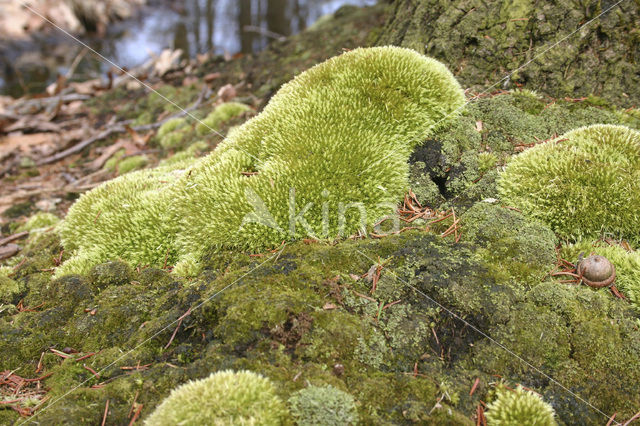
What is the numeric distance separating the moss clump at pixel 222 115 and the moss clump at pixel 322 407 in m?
5.26

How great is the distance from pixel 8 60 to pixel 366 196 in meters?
18.8

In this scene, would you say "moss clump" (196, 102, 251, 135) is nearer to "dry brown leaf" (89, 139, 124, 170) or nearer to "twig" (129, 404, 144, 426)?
"dry brown leaf" (89, 139, 124, 170)

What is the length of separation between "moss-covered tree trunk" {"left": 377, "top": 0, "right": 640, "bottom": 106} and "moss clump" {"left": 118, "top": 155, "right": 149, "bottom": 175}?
4.57 metres

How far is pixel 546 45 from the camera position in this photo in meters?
4.35

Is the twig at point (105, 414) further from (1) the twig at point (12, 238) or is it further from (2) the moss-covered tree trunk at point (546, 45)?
(2) the moss-covered tree trunk at point (546, 45)

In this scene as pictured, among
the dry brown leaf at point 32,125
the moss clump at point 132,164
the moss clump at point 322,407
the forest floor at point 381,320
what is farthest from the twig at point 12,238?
the moss clump at point 322,407

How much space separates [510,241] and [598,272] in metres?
0.57

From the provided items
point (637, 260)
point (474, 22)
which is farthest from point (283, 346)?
point (474, 22)

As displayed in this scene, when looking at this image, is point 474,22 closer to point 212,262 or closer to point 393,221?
point 393,221

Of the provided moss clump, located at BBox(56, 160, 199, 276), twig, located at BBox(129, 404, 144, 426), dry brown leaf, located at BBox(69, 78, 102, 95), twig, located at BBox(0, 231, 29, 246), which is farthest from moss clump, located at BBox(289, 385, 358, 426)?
dry brown leaf, located at BBox(69, 78, 102, 95)

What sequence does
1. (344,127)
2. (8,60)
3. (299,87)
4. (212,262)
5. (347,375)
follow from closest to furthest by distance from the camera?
(347,375), (212,262), (344,127), (299,87), (8,60)

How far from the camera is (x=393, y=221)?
10.8 feet

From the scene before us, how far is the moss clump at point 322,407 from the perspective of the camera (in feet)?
6.53

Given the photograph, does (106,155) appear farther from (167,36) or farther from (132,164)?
(167,36)
